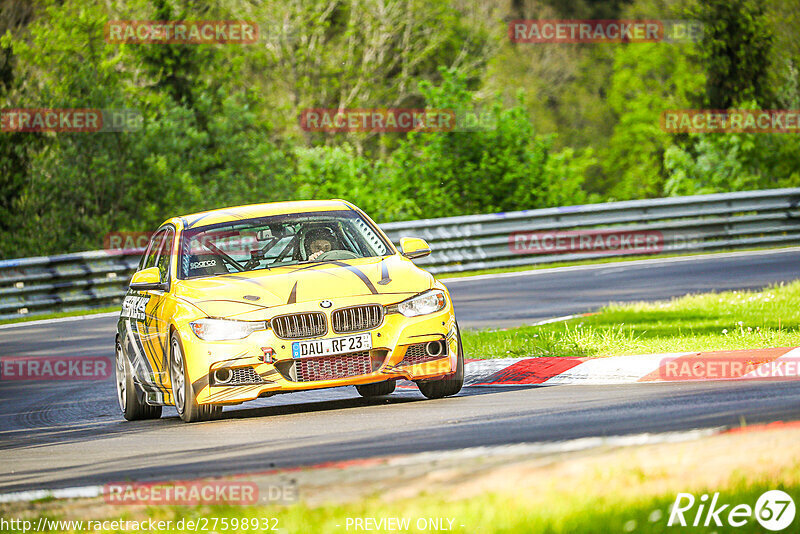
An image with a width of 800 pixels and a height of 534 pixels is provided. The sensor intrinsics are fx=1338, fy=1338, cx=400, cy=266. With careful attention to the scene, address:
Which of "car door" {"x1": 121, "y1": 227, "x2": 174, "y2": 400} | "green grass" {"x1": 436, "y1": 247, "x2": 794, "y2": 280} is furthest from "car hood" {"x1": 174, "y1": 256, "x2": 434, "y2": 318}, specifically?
"green grass" {"x1": 436, "y1": 247, "x2": 794, "y2": 280}

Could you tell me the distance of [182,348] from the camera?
30.8 ft

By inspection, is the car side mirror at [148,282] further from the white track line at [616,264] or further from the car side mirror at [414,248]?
the white track line at [616,264]

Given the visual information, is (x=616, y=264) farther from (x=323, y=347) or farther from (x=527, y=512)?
(x=527, y=512)

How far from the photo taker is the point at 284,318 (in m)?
9.17

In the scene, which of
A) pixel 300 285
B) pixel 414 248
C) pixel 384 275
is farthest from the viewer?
pixel 414 248

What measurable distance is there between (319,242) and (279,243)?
1.04ft

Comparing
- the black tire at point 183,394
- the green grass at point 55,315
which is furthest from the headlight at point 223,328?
the green grass at point 55,315

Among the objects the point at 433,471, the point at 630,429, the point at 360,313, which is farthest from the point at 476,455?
the point at 360,313

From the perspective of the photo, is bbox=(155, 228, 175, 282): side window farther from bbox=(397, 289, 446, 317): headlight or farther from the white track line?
the white track line

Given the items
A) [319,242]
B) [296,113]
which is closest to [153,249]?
[319,242]

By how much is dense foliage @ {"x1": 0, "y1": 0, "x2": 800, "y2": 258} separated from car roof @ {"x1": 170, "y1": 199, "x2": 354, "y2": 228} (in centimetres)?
1844

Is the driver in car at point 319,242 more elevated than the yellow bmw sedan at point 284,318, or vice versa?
the driver in car at point 319,242

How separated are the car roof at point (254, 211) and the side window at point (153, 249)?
0.47 metres

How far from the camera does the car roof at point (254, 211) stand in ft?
35.1
